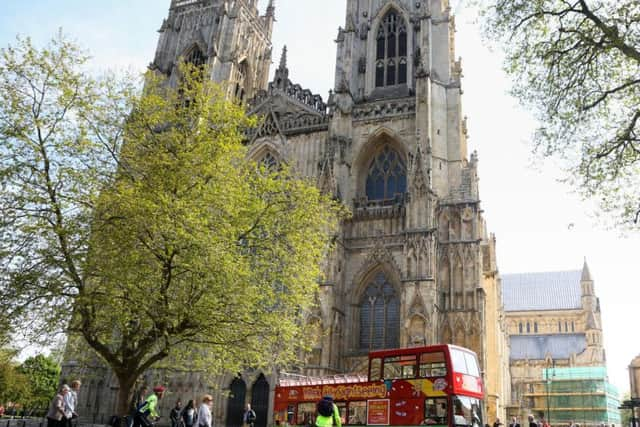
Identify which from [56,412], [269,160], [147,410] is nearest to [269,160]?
[269,160]

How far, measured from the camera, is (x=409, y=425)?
1484cm

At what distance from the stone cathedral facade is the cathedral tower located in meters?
0.32

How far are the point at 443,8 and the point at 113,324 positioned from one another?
92.4 ft

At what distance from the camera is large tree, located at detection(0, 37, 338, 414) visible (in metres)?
13.3

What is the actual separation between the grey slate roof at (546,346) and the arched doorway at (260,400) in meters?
52.2

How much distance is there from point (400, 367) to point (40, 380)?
46.8 meters

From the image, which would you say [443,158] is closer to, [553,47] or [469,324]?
[469,324]

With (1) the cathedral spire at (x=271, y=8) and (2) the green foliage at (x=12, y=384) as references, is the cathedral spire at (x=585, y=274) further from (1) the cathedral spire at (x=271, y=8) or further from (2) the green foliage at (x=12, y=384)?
(2) the green foliage at (x=12, y=384)

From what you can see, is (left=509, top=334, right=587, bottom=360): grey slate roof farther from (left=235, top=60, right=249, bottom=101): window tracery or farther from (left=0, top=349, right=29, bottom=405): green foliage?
(left=0, top=349, right=29, bottom=405): green foliage

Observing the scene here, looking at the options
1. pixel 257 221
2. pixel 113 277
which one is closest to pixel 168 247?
pixel 113 277

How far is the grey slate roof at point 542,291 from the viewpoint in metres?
77.1

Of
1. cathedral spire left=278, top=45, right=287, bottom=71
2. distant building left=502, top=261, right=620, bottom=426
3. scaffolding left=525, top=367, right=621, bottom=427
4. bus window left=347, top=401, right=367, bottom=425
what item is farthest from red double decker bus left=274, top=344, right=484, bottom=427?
scaffolding left=525, top=367, right=621, bottom=427

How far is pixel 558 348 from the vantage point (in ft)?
235

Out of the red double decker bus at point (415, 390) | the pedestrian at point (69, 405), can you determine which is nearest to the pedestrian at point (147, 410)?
the pedestrian at point (69, 405)
